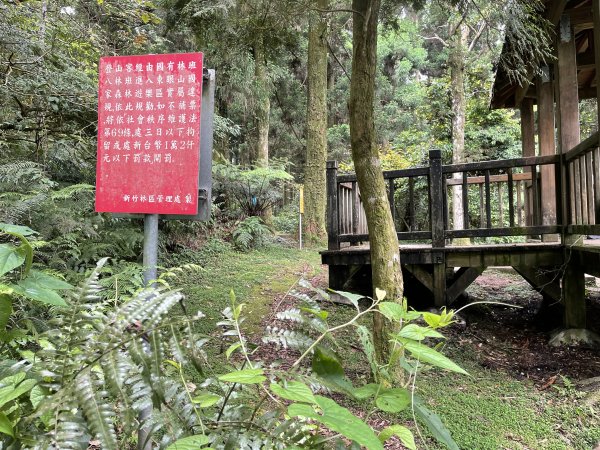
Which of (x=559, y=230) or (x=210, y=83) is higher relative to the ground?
(x=210, y=83)

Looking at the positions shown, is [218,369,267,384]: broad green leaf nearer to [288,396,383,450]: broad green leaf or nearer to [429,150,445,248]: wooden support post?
[288,396,383,450]: broad green leaf

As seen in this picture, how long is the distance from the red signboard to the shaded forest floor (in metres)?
0.87

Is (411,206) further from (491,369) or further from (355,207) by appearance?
(491,369)

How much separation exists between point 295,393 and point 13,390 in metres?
0.57

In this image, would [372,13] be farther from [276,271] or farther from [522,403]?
[276,271]

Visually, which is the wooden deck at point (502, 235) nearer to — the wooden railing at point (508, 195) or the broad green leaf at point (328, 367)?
the wooden railing at point (508, 195)

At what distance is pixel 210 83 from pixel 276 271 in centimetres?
507

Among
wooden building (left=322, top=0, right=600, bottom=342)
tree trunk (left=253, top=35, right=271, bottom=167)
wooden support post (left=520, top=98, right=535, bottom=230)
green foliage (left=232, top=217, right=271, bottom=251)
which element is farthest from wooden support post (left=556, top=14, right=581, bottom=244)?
green foliage (left=232, top=217, right=271, bottom=251)

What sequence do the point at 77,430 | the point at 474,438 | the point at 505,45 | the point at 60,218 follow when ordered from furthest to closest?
the point at 505,45
the point at 60,218
the point at 474,438
the point at 77,430

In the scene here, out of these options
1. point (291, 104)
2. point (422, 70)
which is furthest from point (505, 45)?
point (422, 70)

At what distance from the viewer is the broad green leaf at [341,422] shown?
0.65 m

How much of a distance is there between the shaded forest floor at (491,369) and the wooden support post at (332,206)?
876 millimetres

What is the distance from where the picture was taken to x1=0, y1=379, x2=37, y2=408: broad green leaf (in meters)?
0.79

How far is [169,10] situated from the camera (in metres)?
7.88
